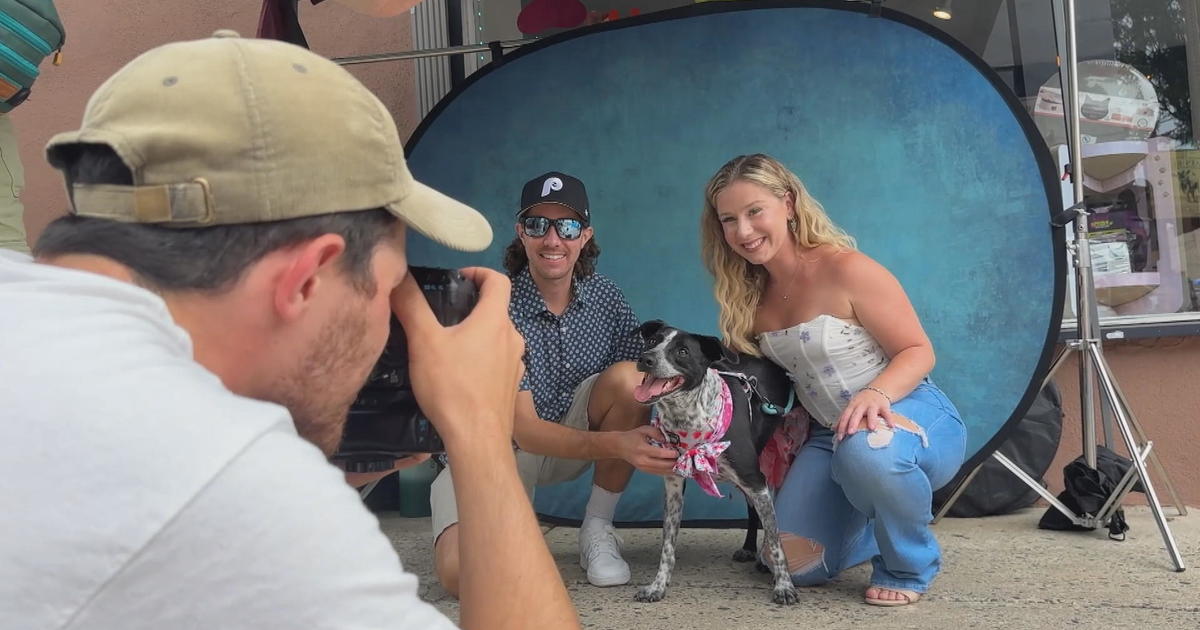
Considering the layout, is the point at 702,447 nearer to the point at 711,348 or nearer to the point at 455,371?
the point at 711,348

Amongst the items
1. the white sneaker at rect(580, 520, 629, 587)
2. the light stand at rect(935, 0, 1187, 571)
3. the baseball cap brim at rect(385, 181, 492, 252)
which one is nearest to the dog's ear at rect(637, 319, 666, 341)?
the white sneaker at rect(580, 520, 629, 587)

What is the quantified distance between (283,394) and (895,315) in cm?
249

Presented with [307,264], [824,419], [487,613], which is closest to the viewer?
[307,264]

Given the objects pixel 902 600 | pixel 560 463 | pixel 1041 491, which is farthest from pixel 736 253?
pixel 1041 491

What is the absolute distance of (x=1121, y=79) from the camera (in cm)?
445

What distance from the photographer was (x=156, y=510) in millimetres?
631

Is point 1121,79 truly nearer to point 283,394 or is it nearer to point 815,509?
point 815,509

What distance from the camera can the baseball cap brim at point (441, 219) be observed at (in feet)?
3.30

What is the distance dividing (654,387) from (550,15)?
2224 millimetres

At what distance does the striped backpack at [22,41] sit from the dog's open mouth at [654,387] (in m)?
1.83

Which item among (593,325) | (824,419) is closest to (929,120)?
(824,419)

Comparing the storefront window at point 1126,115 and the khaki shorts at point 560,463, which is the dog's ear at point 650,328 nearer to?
the khaki shorts at point 560,463

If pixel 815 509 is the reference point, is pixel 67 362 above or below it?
above

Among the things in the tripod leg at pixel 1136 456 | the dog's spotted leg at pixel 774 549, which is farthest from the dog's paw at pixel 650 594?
the tripod leg at pixel 1136 456
